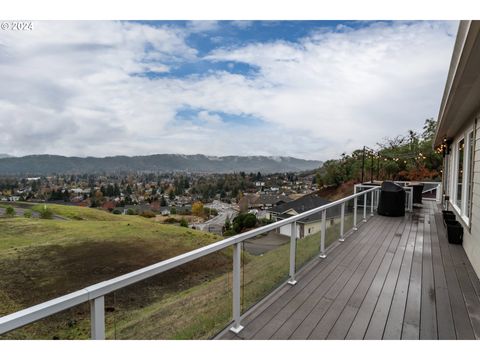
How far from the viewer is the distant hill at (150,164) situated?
47688 millimetres

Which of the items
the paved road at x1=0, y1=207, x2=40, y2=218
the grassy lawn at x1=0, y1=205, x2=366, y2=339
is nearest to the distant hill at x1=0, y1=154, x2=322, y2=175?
the paved road at x1=0, y1=207, x2=40, y2=218

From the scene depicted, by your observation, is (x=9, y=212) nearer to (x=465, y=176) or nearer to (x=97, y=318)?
(x=97, y=318)

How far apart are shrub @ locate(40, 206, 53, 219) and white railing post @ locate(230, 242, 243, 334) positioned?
117 ft

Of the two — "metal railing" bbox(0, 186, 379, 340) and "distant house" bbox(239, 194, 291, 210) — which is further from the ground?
"metal railing" bbox(0, 186, 379, 340)

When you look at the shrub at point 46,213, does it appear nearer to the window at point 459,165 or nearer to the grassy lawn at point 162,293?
the grassy lawn at point 162,293

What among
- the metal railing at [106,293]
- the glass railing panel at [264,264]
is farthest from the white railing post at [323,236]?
the metal railing at [106,293]

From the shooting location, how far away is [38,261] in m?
15.6

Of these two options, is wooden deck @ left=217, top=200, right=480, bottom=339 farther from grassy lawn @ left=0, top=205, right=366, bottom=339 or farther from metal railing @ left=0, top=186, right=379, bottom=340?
metal railing @ left=0, top=186, right=379, bottom=340

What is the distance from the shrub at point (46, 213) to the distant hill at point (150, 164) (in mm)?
11962

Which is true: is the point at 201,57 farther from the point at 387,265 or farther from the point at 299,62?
the point at 387,265

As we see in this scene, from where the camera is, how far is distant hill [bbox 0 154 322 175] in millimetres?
47688

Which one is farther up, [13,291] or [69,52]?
[69,52]
